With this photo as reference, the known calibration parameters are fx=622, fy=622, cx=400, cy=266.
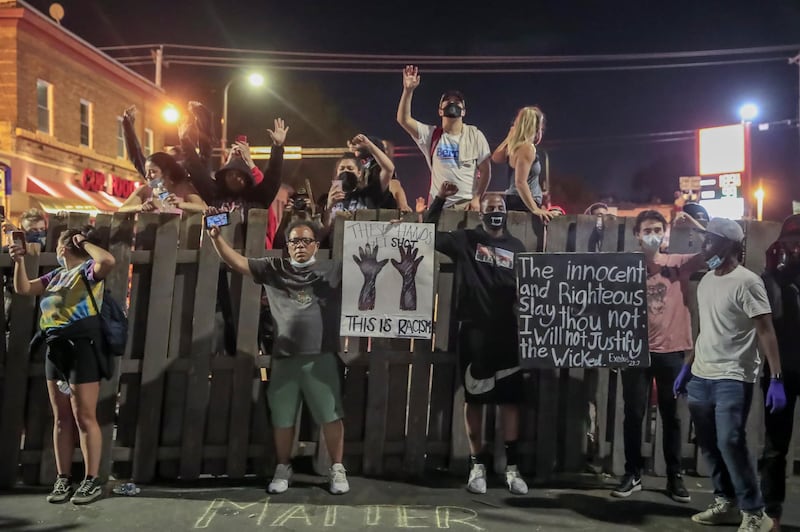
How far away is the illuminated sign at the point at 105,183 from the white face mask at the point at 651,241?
2014 cm

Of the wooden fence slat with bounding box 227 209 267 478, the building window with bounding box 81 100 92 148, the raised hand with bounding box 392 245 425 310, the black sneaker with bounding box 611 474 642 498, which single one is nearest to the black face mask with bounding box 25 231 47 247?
the wooden fence slat with bounding box 227 209 267 478

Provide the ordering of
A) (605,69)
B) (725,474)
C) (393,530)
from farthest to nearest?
(605,69) < (725,474) < (393,530)

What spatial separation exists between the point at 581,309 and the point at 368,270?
1668 millimetres

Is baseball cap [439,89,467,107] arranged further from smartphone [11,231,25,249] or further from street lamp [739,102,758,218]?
street lamp [739,102,758,218]

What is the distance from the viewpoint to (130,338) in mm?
4820

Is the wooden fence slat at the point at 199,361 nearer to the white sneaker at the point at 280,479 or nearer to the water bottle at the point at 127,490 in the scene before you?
the water bottle at the point at 127,490

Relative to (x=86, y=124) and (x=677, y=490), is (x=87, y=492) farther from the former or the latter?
(x=86, y=124)

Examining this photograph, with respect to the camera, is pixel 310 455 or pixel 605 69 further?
pixel 605 69

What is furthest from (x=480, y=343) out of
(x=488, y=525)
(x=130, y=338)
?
(x=130, y=338)

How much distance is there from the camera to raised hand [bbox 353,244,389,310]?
4.84 m

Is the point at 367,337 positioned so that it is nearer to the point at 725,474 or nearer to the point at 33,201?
the point at 725,474

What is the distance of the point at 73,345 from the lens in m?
4.29

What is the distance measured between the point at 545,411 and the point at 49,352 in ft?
12.2

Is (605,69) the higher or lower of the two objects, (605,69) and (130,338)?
the higher
